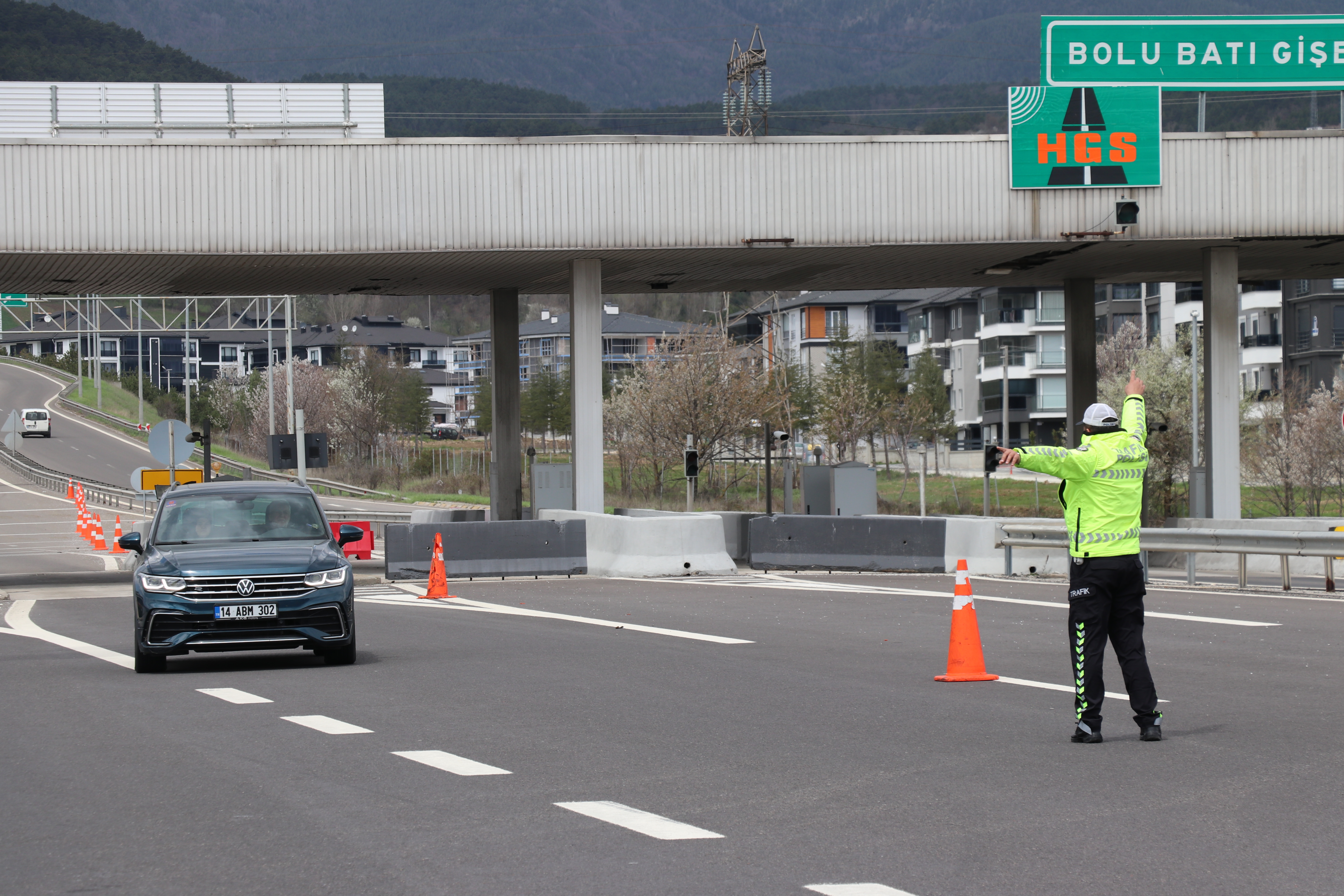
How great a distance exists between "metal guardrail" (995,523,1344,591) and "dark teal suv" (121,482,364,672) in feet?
31.3

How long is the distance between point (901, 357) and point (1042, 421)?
1281 cm

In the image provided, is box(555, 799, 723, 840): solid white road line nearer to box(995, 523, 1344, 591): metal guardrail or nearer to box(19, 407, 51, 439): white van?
box(995, 523, 1344, 591): metal guardrail

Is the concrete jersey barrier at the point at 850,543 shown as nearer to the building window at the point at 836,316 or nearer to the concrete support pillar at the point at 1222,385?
the concrete support pillar at the point at 1222,385

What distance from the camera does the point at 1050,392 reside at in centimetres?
10606

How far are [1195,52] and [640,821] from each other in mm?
22277

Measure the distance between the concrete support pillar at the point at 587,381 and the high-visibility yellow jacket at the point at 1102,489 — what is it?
17535 mm

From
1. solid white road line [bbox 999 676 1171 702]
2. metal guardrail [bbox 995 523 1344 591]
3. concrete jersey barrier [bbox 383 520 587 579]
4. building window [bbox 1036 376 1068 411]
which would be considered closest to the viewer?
solid white road line [bbox 999 676 1171 702]

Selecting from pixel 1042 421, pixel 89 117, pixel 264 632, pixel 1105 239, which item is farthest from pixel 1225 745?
pixel 1042 421

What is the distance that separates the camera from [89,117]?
27.4 m

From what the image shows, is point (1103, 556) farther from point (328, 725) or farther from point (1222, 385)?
point (1222, 385)

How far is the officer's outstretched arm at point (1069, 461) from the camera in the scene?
9.05 meters

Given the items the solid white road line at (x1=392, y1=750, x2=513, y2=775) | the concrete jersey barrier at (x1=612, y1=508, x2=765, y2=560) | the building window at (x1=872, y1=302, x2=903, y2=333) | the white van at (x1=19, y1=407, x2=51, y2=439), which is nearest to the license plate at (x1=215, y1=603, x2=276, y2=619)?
the solid white road line at (x1=392, y1=750, x2=513, y2=775)

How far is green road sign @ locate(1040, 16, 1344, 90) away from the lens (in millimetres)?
24969

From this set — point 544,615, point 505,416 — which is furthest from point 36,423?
point 544,615
